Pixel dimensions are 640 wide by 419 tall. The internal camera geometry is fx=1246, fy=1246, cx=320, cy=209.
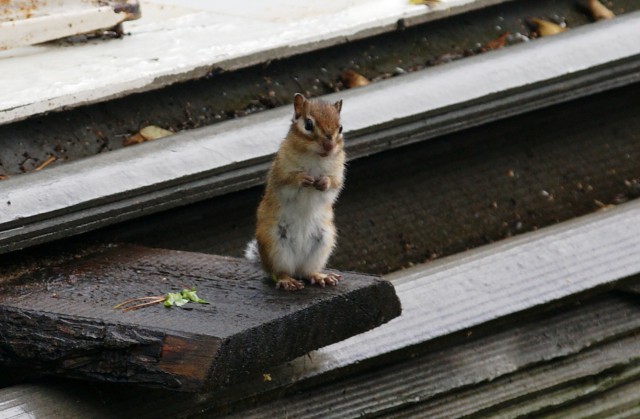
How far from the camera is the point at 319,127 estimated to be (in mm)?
3066

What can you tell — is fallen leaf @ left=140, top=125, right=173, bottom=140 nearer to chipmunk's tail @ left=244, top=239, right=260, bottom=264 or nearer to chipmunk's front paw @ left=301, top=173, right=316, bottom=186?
chipmunk's tail @ left=244, top=239, right=260, bottom=264

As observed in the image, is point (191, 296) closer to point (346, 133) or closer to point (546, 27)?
point (346, 133)

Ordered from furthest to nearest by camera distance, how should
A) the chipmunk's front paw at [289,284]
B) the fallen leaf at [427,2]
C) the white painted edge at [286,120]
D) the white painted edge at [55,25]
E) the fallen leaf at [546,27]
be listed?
the fallen leaf at [546,27] < the fallen leaf at [427,2] < the white painted edge at [55,25] < the white painted edge at [286,120] < the chipmunk's front paw at [289,284]

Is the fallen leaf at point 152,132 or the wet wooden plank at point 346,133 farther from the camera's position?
the fallen leaf at point 152,132

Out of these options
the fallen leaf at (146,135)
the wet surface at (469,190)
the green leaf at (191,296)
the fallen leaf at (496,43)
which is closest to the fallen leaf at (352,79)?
the wet surface at (469,190)

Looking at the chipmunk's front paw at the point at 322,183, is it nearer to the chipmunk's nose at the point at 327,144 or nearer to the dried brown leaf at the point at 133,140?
the chipmunk's nose at the point at 327,144

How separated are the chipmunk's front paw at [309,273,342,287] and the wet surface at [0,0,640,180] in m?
0.92

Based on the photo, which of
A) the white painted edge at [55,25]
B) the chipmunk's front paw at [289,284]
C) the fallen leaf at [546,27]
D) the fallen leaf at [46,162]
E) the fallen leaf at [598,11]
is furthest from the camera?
the fallen leaf at [598,11]

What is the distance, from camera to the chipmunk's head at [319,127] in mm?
3059

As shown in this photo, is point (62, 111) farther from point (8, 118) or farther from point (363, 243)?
point (363, 243)

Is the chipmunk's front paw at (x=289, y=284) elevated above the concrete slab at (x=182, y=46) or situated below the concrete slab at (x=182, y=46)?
below

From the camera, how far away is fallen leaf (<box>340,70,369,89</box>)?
4.08m

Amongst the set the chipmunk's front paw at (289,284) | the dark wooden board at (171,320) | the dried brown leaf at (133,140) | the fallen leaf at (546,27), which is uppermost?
the fallen leaf at (546,27)

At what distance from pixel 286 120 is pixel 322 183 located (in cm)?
69
